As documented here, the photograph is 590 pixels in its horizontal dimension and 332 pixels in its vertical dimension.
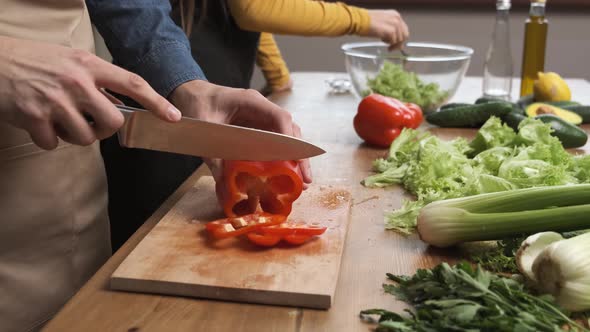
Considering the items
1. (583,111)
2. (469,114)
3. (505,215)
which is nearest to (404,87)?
(469,114)

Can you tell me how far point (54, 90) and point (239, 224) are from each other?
1.30 ft

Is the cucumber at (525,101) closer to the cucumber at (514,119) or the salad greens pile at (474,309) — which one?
the cucumber at (514,119)

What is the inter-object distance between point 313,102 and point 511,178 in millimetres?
1344

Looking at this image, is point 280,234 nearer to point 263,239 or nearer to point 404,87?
point 263,239

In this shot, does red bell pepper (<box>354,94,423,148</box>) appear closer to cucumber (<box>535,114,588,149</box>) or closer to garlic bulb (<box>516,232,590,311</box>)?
cucumber (<box>535,114,588,149</box>)

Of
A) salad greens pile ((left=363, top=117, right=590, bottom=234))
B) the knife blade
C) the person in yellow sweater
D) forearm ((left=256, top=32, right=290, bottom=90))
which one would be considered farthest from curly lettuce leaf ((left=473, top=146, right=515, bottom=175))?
forearm ((left=256, top=32, right=290, bottom=90))

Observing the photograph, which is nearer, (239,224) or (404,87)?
(239,224)

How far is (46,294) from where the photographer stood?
4.86ft

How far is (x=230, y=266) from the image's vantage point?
1123 millimetres

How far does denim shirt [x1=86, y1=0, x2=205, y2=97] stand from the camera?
156 centimetres

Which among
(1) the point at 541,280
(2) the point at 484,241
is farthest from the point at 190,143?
(1) the point at 541,280

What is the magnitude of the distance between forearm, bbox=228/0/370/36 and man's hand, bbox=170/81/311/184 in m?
0.87

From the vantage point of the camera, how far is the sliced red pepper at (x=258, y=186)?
4.43ft

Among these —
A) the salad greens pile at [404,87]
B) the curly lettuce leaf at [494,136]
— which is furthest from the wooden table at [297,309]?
the salad greens pile at [404,87]
